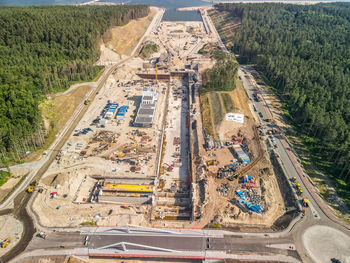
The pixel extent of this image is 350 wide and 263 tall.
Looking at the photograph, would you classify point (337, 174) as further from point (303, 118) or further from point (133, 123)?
point (133, 123)

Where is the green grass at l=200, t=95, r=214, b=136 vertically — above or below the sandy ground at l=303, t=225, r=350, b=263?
above

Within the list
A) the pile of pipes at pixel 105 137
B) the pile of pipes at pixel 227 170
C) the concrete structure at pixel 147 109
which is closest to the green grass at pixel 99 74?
the concrete structure at pixel 147 109

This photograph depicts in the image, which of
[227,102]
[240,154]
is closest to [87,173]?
[240,154]

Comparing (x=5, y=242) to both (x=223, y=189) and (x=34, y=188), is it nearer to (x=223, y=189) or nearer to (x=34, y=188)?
(x=34, y=188)

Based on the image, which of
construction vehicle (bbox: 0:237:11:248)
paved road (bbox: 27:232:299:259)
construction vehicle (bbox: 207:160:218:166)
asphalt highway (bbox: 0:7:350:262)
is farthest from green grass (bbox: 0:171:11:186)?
construction vehicle (bbox: 207:160:218:166)

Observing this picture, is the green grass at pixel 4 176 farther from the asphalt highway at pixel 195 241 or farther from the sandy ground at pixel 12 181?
the asphalt highway at pixel 195 241

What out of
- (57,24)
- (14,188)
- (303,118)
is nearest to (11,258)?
(14,188)

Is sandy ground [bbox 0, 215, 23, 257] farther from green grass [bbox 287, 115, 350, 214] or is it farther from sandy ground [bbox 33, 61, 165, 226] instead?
green grass [bbox 287, 115, 350, 214]
